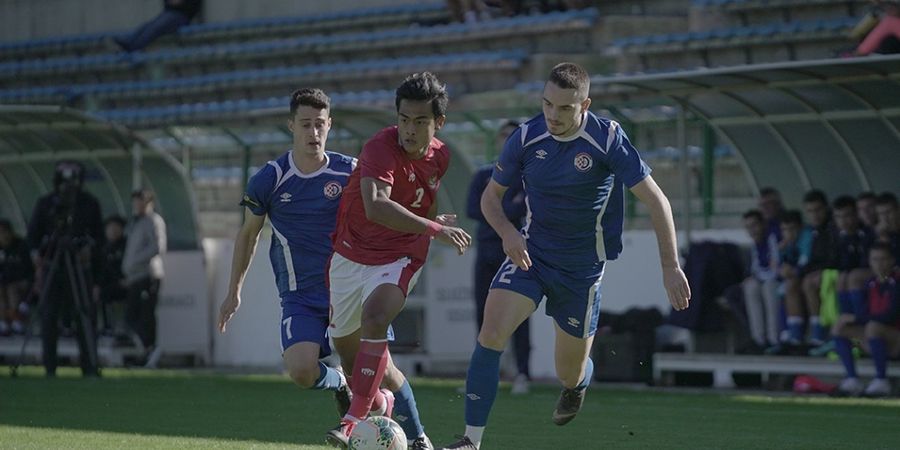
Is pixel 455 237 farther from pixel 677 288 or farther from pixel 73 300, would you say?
pixel 73 300

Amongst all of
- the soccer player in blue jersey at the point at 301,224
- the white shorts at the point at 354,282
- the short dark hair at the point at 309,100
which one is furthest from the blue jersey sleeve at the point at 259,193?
the white shorts at the point at 354,282

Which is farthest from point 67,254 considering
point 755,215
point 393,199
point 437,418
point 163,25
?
point 163,25

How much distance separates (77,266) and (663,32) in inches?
382

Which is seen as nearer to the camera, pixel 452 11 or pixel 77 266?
pixel 77 266

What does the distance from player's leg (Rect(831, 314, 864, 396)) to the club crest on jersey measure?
20.1 ft

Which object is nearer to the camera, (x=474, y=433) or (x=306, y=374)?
(x=474, y=433)

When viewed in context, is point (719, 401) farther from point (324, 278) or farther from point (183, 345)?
point (183, 345)

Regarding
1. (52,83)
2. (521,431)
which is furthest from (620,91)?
(52,83)

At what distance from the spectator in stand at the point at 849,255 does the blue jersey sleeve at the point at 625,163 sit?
623cm

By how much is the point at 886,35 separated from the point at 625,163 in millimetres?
8507

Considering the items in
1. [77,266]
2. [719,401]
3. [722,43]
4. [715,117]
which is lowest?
[719,401]

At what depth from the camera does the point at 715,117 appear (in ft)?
52.3

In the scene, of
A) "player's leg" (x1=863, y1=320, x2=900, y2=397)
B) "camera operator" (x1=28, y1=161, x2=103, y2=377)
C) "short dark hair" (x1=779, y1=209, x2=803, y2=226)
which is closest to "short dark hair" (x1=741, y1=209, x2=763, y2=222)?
"short dark hair" (x1=779, y1=209, x2=803, y2=226)

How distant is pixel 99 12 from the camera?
32844 mm
